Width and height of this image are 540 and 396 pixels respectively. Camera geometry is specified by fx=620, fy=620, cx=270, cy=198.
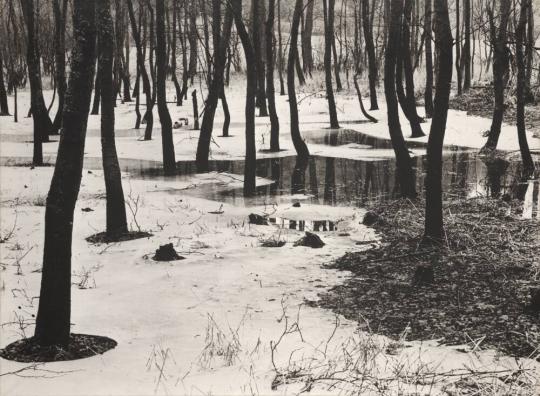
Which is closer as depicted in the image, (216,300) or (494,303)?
(494,303)

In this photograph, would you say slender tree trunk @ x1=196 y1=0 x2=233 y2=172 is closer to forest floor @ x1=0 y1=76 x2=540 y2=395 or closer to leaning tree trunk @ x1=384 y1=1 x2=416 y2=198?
forest floor @ x1=0 y1=76 x2=540 y2=395

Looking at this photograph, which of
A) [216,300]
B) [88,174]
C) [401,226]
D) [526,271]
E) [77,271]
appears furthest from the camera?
[88,174]

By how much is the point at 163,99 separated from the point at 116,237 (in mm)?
7804

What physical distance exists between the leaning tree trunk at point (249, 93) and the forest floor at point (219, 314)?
0.77m

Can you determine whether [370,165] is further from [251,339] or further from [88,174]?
[251,339]

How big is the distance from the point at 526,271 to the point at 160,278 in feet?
14.4

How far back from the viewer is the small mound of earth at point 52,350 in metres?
4.96

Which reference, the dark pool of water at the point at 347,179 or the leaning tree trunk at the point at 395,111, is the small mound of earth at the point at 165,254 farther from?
the leaning tree trunk at the point at 395,111

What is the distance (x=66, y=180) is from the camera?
4883 mm

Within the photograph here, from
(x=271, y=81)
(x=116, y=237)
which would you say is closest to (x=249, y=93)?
(x=116, y=237)

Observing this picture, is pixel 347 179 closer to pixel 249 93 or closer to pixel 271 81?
pixel 249 93

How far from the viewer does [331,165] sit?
18.5 meters

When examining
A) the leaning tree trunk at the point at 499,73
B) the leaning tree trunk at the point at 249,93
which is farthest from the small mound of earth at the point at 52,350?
the leaning tree trunk at the point at 499,73

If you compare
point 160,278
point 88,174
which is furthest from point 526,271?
point 88,174
